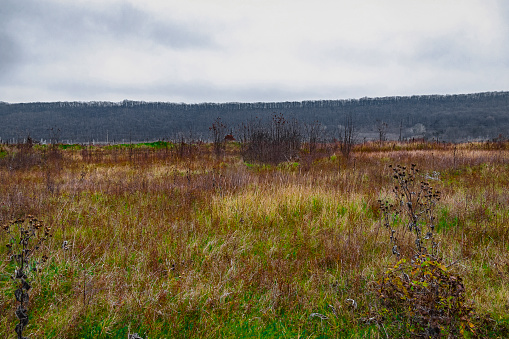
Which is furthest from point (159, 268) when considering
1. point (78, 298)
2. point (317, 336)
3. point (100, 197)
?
point (100, 197)

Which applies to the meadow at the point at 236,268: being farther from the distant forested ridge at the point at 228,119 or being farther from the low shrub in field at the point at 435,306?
→ the distant forested ridge at the point at 228,119

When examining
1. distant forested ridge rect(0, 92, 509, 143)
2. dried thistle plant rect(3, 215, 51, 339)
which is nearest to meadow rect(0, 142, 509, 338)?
dried thistle plant rect(3, 215, 51, 339)

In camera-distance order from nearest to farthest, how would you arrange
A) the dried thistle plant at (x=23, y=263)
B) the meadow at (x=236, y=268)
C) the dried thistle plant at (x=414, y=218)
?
the dried thistle plant at (x=23, y=263)
the meadow at (x=236, y=268)
the dried thistle plant at (x=414, y=218)

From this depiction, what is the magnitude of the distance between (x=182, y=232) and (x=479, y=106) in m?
124

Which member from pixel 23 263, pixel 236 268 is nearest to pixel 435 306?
pixel 236 268

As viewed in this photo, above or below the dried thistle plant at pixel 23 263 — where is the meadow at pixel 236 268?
below

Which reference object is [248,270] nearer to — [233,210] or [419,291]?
[419,291]

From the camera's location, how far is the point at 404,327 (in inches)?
76.4

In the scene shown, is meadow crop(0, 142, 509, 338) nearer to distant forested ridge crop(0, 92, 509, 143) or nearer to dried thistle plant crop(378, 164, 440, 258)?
dried thistle plant crop(378, 164, 440, 258)

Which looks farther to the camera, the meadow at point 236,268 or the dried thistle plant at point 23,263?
the meadow at point 236,268

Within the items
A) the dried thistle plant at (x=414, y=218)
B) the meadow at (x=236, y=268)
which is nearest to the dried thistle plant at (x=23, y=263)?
the meadow at (x=236, y=268)

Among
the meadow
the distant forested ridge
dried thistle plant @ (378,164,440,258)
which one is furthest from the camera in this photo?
the distant forested ridge

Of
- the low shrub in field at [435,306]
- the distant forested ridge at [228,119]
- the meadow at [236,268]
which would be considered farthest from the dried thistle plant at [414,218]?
the distant forested ridge at [228,119]

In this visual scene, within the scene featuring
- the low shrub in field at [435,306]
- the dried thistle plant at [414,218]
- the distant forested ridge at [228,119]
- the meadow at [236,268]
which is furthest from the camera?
the distant forested ridge at [228,119]
